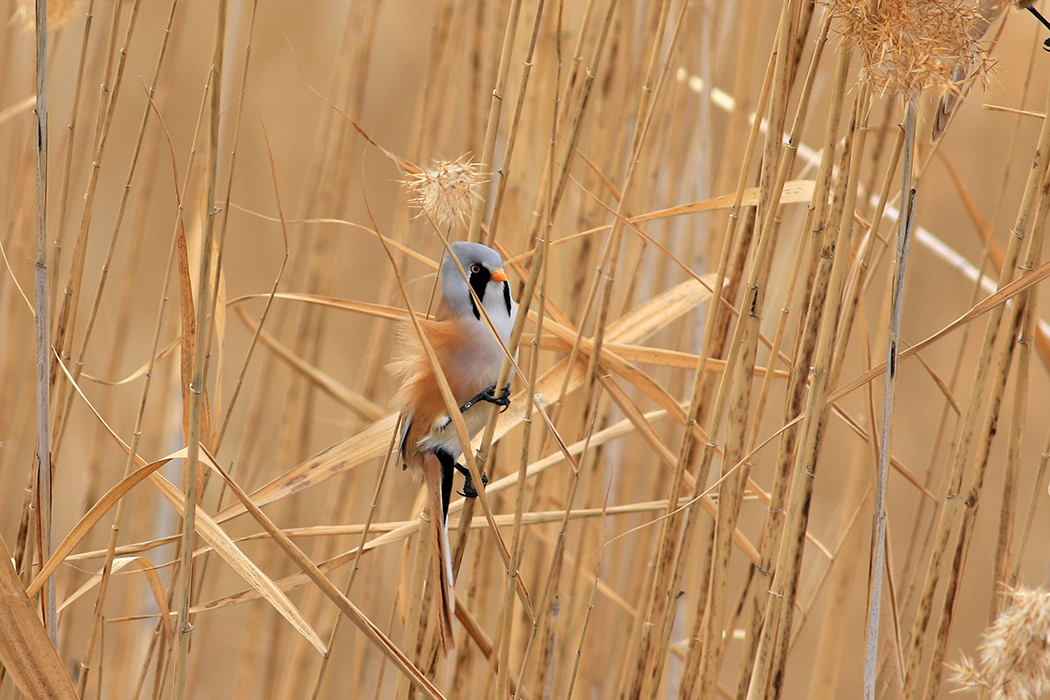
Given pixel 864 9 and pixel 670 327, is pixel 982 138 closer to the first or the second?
pixel 670 327

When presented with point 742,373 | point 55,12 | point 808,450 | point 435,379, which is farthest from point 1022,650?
point 55,12

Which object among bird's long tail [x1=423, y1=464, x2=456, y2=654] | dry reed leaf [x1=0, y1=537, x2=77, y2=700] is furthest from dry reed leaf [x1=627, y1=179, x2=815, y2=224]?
dry reed leaf [x1=0, y1=537, x2=77, y2=700]

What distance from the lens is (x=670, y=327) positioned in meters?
1.59

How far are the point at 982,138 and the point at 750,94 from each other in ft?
4.86

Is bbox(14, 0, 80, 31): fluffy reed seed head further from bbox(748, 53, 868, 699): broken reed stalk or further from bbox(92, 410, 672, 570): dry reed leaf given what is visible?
bbox(748, 53, 868, 699): broken reed stalk

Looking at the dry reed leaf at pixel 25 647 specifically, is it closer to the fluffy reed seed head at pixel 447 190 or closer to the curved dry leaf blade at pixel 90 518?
the curved dry leaf blade at pixel 90 518

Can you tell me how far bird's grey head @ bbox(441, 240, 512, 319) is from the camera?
99 cm

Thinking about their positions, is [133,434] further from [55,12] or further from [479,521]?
[55,12]

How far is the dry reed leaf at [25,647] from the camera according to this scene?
0.75 m

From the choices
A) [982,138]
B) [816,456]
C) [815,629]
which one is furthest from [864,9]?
[815,629]

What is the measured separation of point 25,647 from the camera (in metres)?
0.77

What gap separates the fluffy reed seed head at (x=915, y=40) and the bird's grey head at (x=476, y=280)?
16.6 inches

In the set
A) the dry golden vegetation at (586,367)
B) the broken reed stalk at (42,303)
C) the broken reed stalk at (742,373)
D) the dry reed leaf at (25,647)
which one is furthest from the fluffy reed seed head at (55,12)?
the broken reed stalk at (742,373)

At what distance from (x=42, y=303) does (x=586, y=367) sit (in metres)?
0.56
